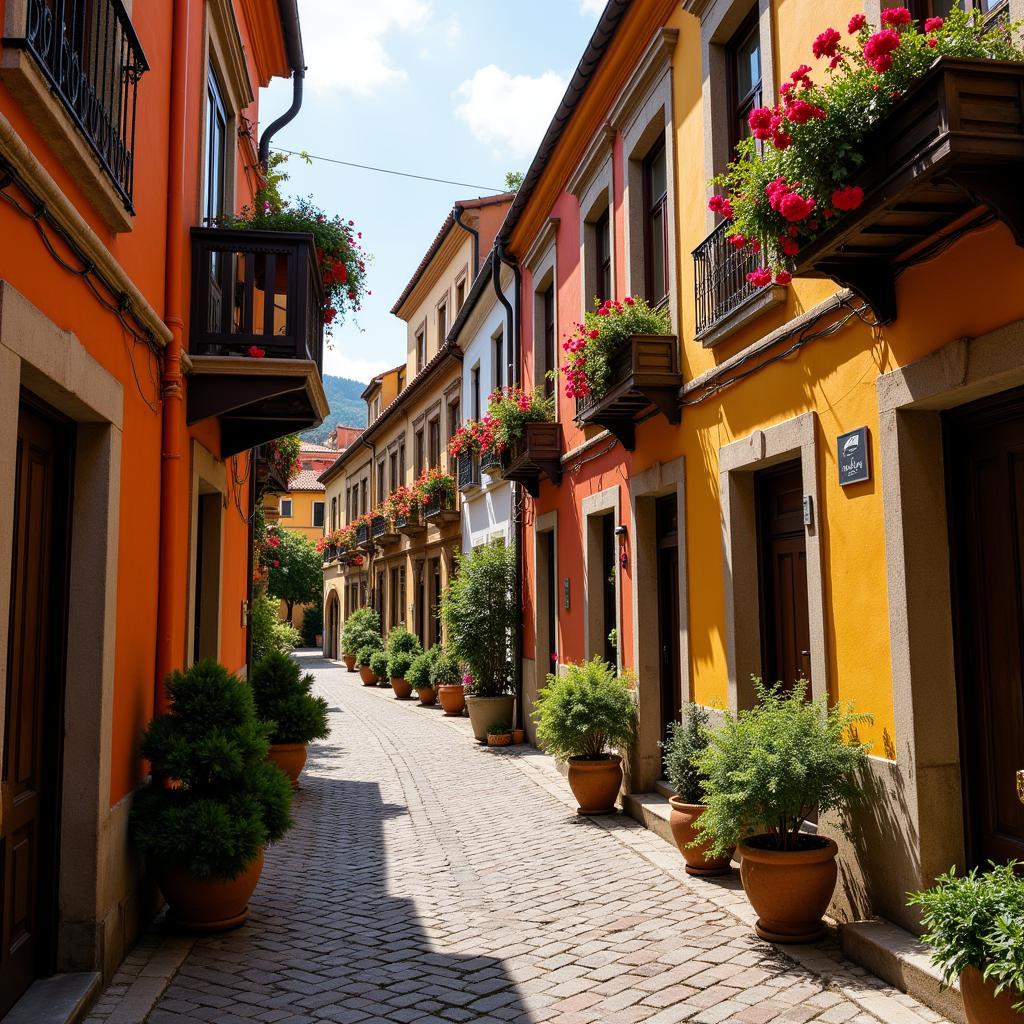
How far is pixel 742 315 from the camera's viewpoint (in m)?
6.61

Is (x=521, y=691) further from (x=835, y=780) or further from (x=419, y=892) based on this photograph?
(x=835, y=780)

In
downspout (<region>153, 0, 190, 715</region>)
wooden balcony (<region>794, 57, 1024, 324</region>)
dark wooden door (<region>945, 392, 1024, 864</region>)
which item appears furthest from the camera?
downspout (<region>153, 0, 190, 715</region>)

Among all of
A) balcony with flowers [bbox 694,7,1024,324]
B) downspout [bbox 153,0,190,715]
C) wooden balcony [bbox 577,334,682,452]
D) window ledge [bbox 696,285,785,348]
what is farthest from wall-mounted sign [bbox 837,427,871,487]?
downspout [bbox 153,0,190,715]

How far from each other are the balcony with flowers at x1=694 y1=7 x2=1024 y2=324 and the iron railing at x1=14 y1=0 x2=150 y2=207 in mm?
2917

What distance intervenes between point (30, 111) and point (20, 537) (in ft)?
5.86

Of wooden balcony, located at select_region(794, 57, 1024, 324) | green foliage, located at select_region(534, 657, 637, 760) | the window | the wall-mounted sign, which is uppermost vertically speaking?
the window

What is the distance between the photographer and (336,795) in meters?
10.0

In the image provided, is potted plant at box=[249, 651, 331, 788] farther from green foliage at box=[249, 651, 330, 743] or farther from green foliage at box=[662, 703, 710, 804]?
green foliage at box=[662, 703, 710, 804]

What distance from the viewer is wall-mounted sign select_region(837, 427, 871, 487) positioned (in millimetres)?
5191

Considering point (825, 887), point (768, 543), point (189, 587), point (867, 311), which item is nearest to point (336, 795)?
point (189, 587)

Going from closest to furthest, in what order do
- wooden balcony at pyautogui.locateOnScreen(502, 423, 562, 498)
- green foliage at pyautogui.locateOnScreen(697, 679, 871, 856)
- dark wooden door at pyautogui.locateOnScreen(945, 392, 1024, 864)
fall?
dark wooden door at pyautogui.locateOnScreen(945, 392, 1024, 864)
green foliage at pyautogui.locateOnScreen(697, 679, 871, 856)
wooden balcony at pyautogui.locateOnScreen(502, 423, 562, 498)

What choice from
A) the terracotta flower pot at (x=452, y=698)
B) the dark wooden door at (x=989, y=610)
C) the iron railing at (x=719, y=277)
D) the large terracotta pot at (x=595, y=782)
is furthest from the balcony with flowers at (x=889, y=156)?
the terracotta flower pot at (x=452, y=698)

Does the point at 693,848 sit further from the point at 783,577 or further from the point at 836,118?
the point at 836,118

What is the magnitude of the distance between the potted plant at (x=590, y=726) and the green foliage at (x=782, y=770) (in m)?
3.02
